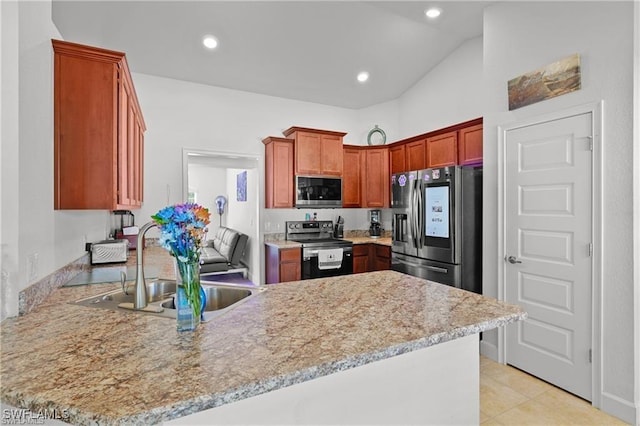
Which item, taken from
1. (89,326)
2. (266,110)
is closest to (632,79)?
(89,326)

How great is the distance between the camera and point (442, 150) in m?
4.02

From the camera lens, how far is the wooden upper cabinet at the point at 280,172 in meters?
4.52

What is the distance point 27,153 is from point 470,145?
3781 mm

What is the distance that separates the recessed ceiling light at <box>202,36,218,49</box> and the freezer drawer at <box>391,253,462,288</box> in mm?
3242

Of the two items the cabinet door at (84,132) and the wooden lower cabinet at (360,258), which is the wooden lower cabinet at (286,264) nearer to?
the wooden lower cabinet at (360,258)

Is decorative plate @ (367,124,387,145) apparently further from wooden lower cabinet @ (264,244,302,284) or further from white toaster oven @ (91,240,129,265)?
white toaster oven @ (91,240,129,265)

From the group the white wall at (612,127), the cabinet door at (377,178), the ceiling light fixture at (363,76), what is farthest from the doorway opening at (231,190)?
the white wall at (612,127)

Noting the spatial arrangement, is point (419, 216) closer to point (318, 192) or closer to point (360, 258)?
point (360, 258)

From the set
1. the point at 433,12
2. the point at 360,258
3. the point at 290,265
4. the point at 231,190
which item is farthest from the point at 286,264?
the point at 231,190

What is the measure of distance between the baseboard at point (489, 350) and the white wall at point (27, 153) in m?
3.45

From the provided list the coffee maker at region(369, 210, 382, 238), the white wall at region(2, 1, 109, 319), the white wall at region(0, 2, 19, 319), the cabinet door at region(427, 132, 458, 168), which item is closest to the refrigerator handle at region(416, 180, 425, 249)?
the cabinet door at region(427, 132, 458, 168)

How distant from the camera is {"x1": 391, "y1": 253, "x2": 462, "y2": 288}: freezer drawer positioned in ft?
10.4

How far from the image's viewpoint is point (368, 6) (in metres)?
3.36

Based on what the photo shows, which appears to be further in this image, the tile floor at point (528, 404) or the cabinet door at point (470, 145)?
the cabinet door at point (470, 145)
